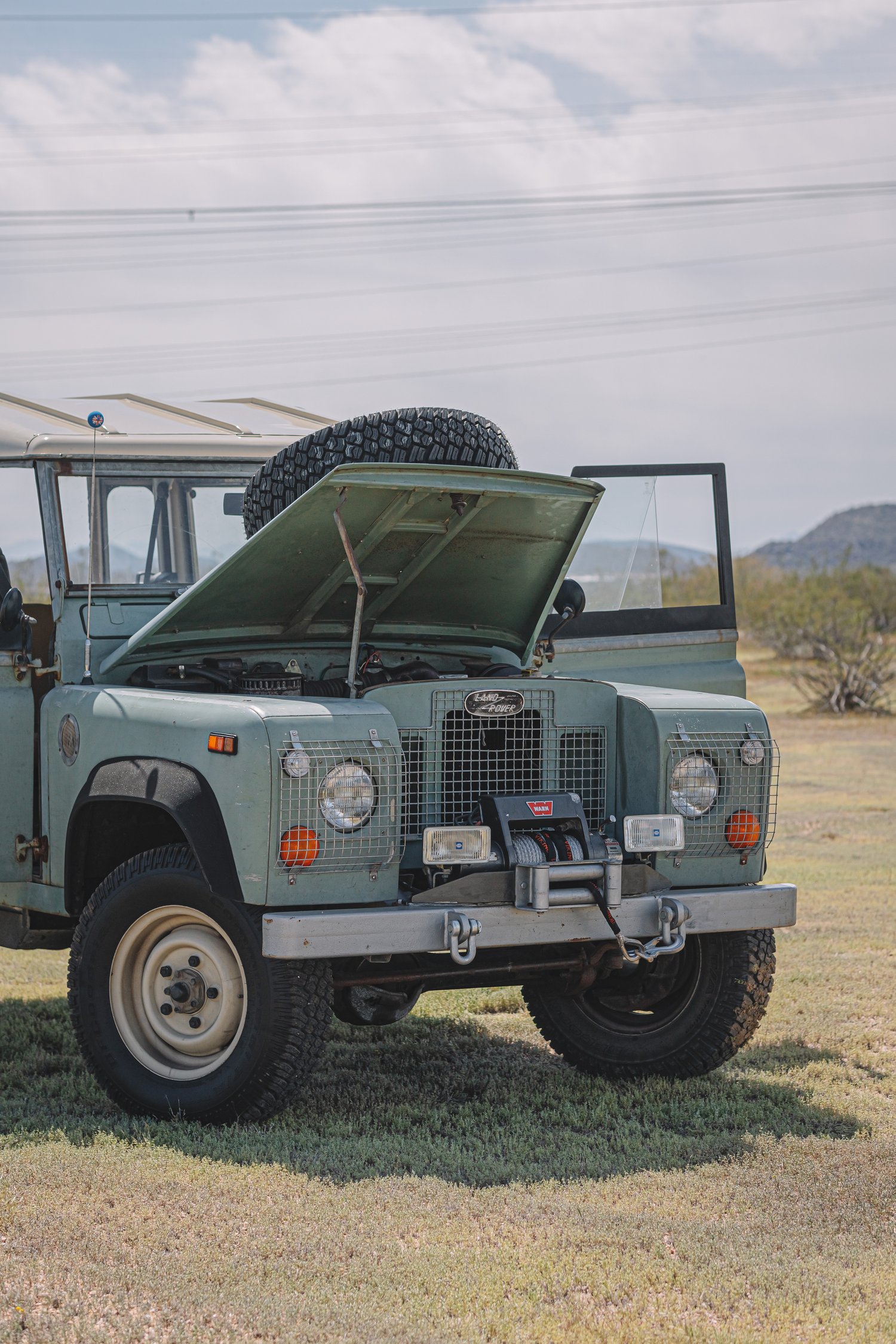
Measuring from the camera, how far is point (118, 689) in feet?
18.1

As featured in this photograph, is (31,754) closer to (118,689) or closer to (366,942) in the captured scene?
(118,689)

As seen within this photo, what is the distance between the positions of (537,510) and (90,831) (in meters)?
2.03

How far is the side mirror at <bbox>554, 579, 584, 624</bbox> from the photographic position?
662 cm

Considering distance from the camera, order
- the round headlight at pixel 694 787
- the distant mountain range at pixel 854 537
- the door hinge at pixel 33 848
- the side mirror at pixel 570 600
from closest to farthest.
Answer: the round headlight at pixel 694 787 < the door hinge at pixel 33 848 < the side mirror at pixel 570 600 < the distant mountain range at pixel 854 537

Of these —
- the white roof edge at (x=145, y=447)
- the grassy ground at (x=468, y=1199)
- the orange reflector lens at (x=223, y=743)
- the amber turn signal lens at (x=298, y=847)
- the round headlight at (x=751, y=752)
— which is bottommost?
the grassy ground at (x=468, y=1199)

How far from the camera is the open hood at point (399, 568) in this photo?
5.42m

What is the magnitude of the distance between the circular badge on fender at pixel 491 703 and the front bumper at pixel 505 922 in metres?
0.71

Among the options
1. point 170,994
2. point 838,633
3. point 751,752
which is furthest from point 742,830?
point 838,633

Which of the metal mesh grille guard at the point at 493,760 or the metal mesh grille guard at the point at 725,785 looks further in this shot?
the metal mesh grille guard at the point at 725,785

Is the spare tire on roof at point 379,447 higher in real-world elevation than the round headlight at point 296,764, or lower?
higher

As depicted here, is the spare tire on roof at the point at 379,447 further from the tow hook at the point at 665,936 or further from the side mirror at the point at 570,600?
the tow hook at the point at 665,936

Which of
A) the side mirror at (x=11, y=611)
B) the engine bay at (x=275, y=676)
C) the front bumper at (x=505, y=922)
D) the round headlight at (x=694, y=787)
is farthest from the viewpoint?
the engine bay at (x=275, y=676)

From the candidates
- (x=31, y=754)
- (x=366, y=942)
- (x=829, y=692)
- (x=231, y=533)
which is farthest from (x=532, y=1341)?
(x=829, y=692)

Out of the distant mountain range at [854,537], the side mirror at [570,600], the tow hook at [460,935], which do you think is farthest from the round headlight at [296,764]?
the distant mountain range at [854,537]
